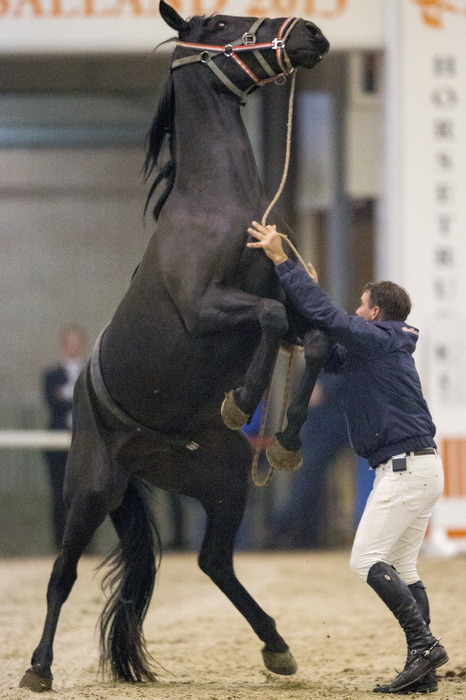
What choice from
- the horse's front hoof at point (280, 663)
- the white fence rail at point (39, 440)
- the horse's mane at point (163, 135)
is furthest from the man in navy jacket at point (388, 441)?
the white fence rail at point (39, 440)

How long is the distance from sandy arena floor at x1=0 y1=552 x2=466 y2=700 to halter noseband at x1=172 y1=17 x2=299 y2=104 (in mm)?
2257

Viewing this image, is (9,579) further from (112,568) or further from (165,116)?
(165,116)

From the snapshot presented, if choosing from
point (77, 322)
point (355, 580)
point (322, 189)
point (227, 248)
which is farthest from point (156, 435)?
point (77, 322)

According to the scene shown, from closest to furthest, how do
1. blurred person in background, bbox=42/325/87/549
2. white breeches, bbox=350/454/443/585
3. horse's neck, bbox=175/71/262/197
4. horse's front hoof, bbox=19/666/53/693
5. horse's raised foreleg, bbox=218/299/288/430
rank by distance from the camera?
horse's raised foreleg, bbox=218/299/288/430, white breeches, bbox=350/454/443/585, horse's neck, bbox=175/71/262/197, horse's front hoof, bbox=19/666/53/693, blurred person in background, bbox=42/325/87/549

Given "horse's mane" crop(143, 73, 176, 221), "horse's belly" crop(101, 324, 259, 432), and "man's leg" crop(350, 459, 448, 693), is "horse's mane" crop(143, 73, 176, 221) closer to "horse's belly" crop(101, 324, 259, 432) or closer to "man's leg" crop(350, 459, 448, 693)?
"horse's belly" crop(101, 324, 259, 432)

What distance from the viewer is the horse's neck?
12.5 feet

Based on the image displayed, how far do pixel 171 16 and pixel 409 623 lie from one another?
2.37m

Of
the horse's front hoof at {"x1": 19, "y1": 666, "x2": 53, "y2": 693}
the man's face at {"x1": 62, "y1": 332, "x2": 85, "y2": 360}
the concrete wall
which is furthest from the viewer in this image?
the concrete wall

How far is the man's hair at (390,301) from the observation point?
3.74 m

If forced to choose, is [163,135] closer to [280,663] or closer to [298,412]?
[298,412]

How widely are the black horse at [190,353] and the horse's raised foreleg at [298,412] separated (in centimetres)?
2

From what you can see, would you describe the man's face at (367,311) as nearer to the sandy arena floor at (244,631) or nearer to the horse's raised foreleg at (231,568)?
the horse's raised foreleg at (231,568)

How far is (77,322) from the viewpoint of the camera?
1080 centimetres

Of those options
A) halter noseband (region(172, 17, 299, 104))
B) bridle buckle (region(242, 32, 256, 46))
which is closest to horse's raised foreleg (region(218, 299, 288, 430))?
halter noseband (region(172, 17, 299, 104))
